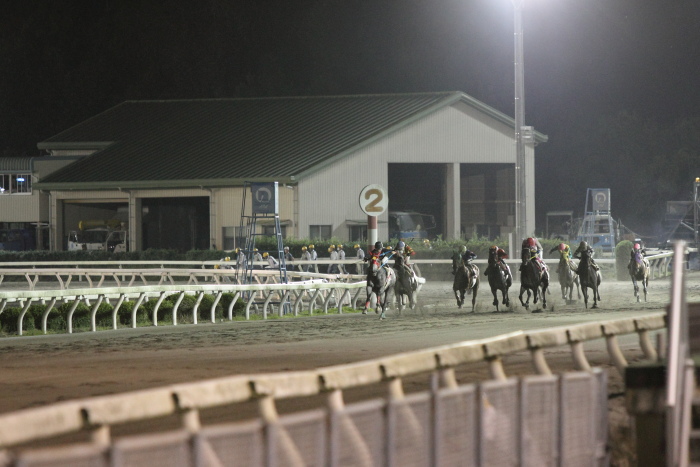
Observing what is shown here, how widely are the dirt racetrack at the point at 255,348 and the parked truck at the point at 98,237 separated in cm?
2428

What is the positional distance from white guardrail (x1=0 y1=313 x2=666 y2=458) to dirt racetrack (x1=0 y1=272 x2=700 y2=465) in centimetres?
145

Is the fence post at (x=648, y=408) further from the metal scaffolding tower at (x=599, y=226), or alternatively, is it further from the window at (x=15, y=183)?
the window at (x=15, y=183)

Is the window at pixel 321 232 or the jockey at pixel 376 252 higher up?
the window at pixel 321 232

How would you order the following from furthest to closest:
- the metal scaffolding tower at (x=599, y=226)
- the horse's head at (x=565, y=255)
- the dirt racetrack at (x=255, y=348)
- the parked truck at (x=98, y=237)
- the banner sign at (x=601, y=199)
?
the parked truck at (x=98, y=237) < the metal scaffolding tower at (x=599, y=226) < the banner sign at (x=601, y=199) < the horse's head at (x=565, y=255) < the dirt racetrack at (x=255, y=348)

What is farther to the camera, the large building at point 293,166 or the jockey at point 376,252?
the large building at point 293,166

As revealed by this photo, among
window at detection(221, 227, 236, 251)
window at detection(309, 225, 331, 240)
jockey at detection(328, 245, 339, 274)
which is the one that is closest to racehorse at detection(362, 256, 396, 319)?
jockey at detection(328, 245, 339, 274)

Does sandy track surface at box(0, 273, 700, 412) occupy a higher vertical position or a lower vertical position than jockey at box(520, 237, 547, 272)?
lower

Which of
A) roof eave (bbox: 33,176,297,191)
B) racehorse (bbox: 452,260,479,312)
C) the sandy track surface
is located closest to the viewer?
the sandy track surface

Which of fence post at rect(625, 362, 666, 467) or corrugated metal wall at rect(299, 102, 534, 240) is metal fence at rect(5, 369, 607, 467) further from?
corrugated metal wall at rect(299, 102, 534, 240)

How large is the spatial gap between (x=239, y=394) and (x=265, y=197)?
703 inches

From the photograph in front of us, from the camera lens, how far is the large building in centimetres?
4003

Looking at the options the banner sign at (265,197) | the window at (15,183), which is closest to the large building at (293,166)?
the window at (15,183)

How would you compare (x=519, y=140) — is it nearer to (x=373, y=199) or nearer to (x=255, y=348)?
(x=373, y=199)

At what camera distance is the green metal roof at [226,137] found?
4100 centimetres
